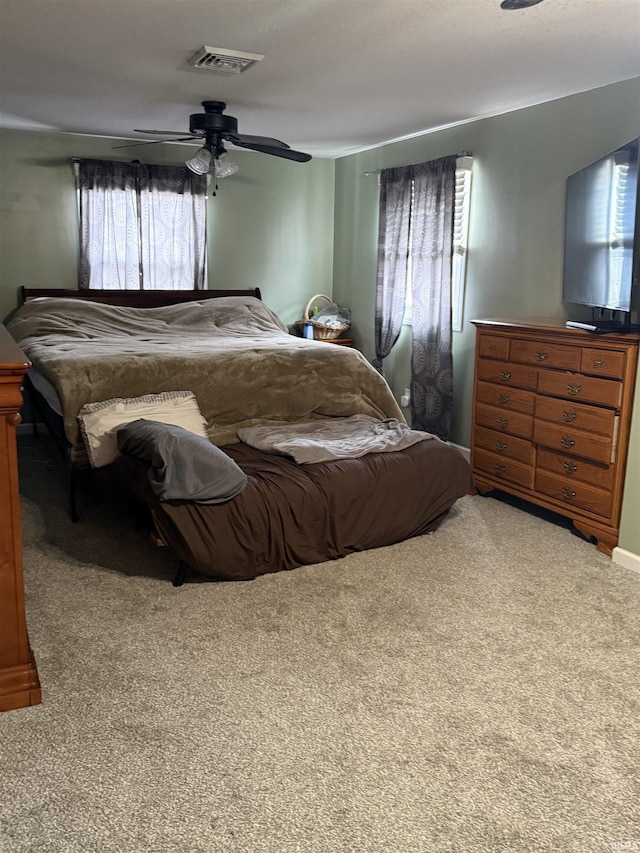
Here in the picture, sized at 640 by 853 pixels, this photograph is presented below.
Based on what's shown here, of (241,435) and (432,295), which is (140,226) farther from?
(241,435)

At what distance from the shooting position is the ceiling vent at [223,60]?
3.33m

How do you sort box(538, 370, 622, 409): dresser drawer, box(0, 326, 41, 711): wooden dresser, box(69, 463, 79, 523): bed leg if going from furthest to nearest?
box(69, 463, 79, 523): bed leg
box(538, 370, 622, 409): dresser drawer
box(0, 326, 41, 711): wooden dresser

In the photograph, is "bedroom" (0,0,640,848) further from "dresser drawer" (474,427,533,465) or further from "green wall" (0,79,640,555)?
"dresser drawer" (474,427,533,465)

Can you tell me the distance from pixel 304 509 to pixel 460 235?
2.75 meters

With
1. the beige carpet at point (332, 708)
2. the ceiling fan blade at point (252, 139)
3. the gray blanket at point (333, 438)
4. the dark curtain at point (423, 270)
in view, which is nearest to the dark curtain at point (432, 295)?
the dark curtain at point (423, 270)

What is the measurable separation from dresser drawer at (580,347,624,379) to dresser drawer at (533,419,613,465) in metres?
0.30

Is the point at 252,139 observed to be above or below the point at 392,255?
above

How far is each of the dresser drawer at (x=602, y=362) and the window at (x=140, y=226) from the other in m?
3.67

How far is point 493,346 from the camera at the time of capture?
407 cm

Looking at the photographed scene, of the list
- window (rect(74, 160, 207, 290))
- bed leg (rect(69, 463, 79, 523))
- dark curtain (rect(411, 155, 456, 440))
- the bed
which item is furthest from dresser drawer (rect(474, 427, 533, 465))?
window (rect(74, 160, 207, 290))

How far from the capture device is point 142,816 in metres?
1.75

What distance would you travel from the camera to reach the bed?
3012 millimetres

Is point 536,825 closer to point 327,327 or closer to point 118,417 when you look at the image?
point 118,417

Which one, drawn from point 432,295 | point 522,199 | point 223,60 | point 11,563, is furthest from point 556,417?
point 11,563
